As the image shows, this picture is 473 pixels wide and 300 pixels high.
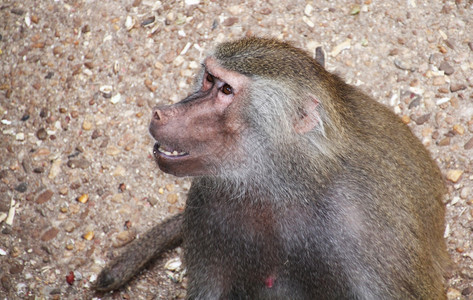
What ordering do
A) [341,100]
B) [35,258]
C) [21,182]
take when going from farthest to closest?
[21,182]
[35,258]
[341,100]

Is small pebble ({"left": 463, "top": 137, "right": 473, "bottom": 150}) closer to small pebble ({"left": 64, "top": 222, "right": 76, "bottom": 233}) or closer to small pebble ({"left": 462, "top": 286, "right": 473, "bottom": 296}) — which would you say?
small pebble ({"left": 462, "top": 286, "right": 473, "bottom": 296})

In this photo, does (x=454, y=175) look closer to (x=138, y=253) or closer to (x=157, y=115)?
(x=138, y=253)

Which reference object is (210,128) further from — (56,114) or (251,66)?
(56,114)

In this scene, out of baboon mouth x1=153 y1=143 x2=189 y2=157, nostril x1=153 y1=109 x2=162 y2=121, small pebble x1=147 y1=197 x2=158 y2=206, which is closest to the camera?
nostril x1=153 y1=109 x2=162 y2=121

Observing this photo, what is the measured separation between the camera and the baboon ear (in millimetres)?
2457

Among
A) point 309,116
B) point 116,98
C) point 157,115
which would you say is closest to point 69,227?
point 116,98

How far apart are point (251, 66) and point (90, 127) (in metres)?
2.13

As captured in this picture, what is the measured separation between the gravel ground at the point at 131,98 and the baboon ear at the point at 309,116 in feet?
5.71

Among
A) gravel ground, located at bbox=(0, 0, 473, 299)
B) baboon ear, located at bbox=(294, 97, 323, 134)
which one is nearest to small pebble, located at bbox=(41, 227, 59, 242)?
gravel ground, located at bbox=(0, 0, 473, 299)

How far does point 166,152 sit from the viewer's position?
260 cm

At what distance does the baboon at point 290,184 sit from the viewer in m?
2.47

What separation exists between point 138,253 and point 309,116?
Answer: 1.72 meters

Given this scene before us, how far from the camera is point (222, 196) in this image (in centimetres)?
275

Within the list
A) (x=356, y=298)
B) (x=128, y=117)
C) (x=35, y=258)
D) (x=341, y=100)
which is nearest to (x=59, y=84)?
(x=128, y=117)
